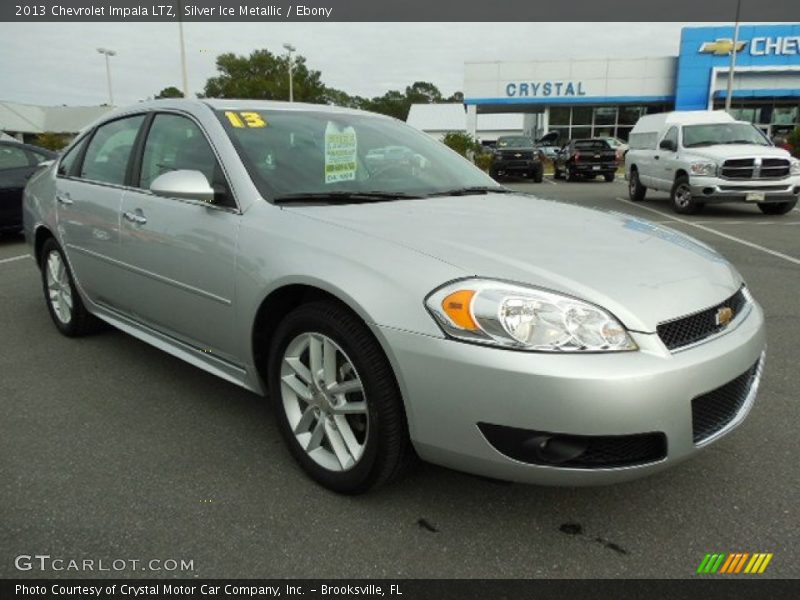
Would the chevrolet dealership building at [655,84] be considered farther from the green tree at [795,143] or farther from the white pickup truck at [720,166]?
the white pickup truck at [720,166]

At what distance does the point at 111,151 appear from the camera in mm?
3889

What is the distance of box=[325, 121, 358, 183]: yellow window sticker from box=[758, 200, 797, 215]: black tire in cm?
1081

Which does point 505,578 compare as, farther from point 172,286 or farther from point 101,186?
point 101,186

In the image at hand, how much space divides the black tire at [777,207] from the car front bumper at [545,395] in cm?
1122

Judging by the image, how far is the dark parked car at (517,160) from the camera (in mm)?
22828

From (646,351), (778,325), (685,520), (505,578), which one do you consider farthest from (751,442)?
(778,325)

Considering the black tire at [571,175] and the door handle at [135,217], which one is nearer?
the door handle at [135,217]

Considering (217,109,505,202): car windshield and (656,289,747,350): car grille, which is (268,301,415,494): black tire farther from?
(656,289,747,350): car grille

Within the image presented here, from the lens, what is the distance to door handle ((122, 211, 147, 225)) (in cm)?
326

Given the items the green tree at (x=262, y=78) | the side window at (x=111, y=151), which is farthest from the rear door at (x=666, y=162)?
the green tree at (x=262, y=78)

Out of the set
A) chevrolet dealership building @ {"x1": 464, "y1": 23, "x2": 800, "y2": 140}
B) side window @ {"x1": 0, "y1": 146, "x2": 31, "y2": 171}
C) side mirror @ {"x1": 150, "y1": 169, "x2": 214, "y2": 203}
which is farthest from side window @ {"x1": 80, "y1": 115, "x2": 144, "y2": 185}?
chevrolet dealership building @ {"x1": 464, "y1": 23, "x2": 800, "y2": 140}

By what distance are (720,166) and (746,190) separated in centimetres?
60

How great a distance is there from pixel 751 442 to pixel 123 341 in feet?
12.6

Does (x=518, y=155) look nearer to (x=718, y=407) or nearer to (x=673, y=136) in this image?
(x=673, y=136)
